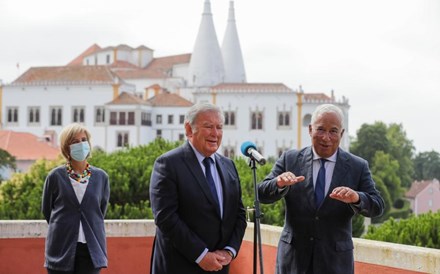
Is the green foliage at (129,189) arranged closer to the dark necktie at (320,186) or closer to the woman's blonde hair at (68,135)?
the woman's blonde hair at (68,135)

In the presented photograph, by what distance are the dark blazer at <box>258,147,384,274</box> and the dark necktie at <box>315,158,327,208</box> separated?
3 cm

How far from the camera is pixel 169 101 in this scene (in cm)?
6919

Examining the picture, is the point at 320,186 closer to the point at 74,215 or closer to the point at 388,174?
the point at 74,215

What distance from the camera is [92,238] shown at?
4672mm

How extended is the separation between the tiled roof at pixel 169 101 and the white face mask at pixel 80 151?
63.1 meters

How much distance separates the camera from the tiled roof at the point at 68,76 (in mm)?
69562

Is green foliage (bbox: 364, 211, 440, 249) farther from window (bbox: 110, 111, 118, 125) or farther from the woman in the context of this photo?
window (bbox: 110, 111, 118, 125)

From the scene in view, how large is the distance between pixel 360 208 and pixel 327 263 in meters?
0.32

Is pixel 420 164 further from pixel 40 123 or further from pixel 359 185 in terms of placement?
pixel 359 185

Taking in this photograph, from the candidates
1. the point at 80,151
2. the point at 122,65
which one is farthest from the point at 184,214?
the point at 122,65

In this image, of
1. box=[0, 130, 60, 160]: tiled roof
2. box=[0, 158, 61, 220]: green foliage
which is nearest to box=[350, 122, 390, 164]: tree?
box=[0, 130, 60, 160]: tiled roof

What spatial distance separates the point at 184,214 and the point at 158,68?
8043 cm

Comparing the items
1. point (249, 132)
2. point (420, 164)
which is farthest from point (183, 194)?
point (420, 164)

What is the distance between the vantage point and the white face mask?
4.57 m
